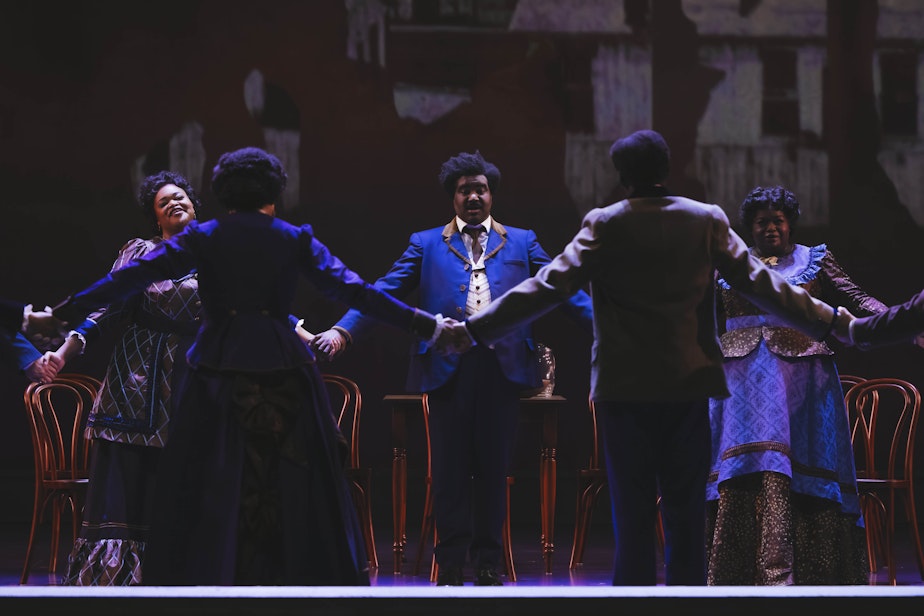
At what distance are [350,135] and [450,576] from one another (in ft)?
10.6

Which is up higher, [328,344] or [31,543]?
[328,344]

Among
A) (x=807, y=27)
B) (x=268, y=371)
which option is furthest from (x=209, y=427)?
(x=807, y=27)

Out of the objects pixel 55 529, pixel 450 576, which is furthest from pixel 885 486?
pixel 55 529

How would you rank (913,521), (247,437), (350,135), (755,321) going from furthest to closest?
(350,135), (913,521), (755,321), (247,437)

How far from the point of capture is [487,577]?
405 cm

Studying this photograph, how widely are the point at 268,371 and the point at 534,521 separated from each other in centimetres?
369

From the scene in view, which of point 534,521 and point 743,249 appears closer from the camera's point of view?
point 743,249

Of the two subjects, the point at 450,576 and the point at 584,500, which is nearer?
the point at 450,576

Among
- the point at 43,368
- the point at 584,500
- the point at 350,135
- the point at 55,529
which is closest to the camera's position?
the point at 43,368

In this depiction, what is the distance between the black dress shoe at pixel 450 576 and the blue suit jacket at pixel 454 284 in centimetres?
60

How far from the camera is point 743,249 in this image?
327 centimetres

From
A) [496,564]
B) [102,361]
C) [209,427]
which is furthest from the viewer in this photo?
[102,361]

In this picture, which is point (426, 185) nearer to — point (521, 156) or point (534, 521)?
point (521, 156)

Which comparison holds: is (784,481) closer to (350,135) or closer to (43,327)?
(43,327)
